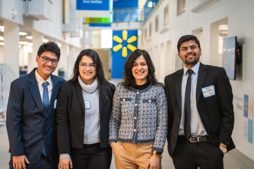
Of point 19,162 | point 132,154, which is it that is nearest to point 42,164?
point 19,162

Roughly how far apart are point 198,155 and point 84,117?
0.92 meters

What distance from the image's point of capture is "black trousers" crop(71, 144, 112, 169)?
268 cm

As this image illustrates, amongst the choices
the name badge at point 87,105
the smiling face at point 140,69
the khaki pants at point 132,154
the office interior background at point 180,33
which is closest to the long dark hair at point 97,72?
the name badge at point 87,105

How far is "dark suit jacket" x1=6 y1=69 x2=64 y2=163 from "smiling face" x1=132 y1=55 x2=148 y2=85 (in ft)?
2.06

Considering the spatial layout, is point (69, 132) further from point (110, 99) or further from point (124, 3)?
point (124, 3)

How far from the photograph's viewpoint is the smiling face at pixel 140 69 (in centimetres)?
259

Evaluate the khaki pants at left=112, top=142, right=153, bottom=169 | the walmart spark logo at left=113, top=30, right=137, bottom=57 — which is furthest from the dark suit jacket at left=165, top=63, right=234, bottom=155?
the walmart spark logo at left=113, top=30, right=137, bottom=57

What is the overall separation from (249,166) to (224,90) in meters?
2.75

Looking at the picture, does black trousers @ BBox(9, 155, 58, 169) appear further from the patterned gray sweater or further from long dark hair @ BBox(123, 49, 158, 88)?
long dark hair @ BBox(123, 49, 158, 88)

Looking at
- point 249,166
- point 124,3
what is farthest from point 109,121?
point 124,3

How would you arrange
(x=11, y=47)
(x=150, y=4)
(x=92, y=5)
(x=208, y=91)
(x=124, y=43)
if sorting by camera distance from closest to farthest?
1. (x=208, y=91)
2. (x=124, y=43)
3. (x=11, y=47)
4. (x=92, y=5)
5. (x=150, y=4)

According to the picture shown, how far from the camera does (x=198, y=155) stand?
8.89 ft

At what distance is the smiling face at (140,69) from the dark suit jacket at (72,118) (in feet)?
1.01

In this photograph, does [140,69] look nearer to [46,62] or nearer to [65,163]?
[46,62]
